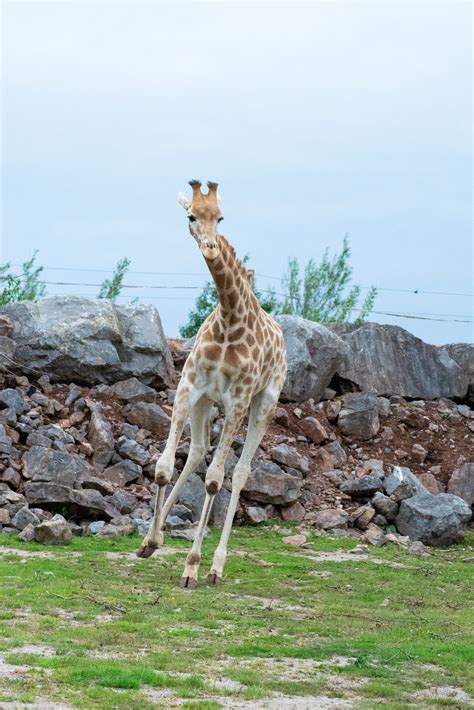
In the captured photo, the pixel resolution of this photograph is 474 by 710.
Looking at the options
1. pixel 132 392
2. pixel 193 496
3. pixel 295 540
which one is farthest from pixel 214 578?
pixel 132 392

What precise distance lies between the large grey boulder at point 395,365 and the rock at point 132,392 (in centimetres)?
422

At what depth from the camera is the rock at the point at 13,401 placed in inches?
675

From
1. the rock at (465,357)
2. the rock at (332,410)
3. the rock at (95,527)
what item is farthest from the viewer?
the rock at (465,357)

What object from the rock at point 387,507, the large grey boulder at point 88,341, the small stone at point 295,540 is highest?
the large grey boulder at point 88,341

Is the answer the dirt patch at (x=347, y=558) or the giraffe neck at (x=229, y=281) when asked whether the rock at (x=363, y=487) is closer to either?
the dirt patch at (x=347, y=558)

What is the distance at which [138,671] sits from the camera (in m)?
7.41

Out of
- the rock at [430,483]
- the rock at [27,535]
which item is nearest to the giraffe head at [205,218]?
the rock at [27,535]

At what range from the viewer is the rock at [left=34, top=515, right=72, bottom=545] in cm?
1305

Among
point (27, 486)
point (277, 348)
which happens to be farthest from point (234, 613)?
point (27, 486)

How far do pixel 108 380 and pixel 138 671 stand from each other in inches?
474

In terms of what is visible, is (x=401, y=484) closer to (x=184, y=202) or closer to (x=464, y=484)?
(x=464, y=484)

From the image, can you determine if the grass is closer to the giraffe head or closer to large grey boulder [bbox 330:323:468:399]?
the giraffe head

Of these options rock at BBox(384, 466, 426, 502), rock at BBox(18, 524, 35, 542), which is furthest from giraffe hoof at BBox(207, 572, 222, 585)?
rock at BBox(384, 466, 426, 502)

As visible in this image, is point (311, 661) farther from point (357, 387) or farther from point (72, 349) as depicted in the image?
point (357, 387)
